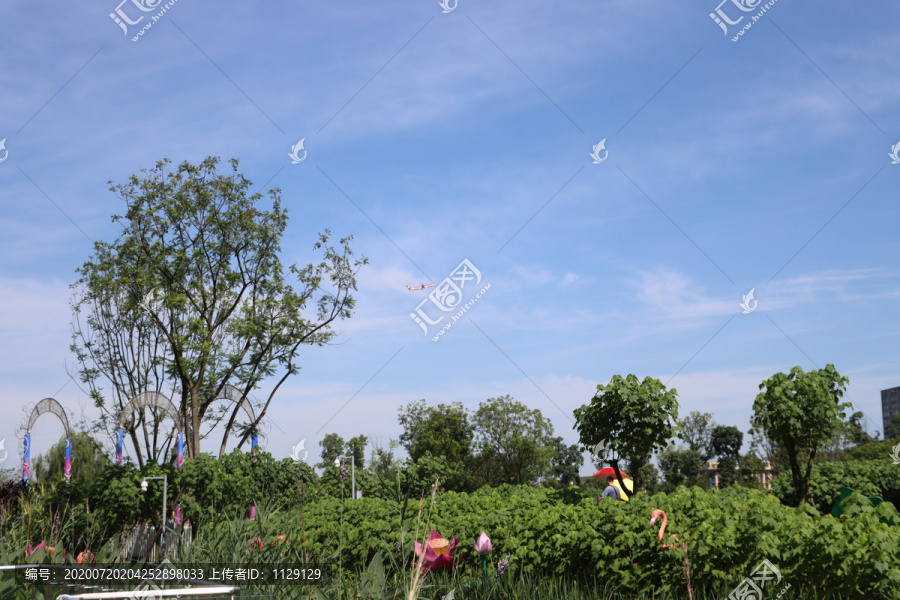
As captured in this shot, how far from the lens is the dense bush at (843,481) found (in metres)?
11.1

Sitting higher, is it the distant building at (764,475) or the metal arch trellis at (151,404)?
the metal arch trellis at (151,404)

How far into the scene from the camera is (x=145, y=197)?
66.7ft

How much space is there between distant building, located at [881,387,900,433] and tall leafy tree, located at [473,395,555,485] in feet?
325

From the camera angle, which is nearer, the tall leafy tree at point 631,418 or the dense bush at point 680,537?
the dense bush at point 680,537

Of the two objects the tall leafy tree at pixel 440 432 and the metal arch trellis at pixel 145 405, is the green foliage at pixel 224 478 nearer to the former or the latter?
the metal arch trellis at pixel 145 405

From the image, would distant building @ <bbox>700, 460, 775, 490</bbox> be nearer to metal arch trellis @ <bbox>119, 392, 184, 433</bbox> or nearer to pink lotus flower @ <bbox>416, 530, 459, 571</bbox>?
pink lotus flower @ <bbox>416, 530, 459, 571</bbox>

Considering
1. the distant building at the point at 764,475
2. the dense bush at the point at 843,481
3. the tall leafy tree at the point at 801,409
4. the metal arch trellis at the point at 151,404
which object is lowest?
the distant building at the point at 764,475

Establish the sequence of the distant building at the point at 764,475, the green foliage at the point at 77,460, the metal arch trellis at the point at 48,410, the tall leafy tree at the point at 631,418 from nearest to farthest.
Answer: the tall leafy tree at the point at 631,418 → the distant building at the point at 764,475 → the metal arch trellis at the point at 48,410 → the green foliage at the point at 77,460

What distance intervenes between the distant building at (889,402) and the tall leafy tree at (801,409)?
126 m

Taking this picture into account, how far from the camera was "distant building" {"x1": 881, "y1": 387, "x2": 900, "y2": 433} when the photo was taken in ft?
373

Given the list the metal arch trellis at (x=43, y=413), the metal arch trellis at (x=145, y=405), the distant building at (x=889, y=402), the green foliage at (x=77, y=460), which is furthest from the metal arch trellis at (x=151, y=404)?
the distant building at (x=889, y=402)

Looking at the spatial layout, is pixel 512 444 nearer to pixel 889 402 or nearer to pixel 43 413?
pixel 43 413

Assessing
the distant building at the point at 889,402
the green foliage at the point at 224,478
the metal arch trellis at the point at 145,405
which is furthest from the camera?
the distant building at the point at 889,402

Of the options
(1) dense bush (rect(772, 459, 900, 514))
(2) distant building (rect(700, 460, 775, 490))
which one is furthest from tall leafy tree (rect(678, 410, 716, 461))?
(1) dense bush (rect(772, 459, 900, 514))
